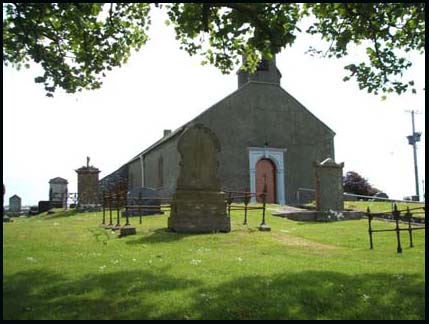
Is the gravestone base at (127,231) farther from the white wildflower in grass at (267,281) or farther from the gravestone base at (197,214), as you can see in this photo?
the white wildflower in grass at (267,281)

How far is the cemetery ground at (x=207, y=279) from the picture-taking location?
549cm

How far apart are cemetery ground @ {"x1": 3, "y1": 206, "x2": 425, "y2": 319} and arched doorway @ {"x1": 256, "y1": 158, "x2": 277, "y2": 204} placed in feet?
60.0

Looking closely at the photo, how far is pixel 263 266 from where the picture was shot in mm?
8273

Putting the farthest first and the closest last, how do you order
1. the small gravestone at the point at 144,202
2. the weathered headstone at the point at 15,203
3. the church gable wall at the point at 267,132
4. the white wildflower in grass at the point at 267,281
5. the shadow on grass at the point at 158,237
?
the weathered headstone at the point at 15,203
the church gable wall at the point at 267,132
the small gravestone at the point at 144,202
the shadow on grass at the point at 158,237
the white wildflower in grass at the point at 267,281

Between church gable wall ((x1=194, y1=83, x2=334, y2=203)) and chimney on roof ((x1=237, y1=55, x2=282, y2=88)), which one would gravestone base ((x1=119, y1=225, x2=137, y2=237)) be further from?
chimney on roof ((x1=237, y1=55, x2=282, y2=88))

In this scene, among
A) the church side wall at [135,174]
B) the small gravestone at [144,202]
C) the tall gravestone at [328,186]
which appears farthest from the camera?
the church side wall at [135,174]

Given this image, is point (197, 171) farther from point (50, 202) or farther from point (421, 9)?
point (50, 202)

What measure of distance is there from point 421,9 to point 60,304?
298 inches

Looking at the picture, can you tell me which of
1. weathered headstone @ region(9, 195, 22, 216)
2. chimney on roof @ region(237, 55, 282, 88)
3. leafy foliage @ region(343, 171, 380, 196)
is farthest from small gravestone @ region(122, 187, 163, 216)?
leafy foliage @ region(343, 171, 380, 196)

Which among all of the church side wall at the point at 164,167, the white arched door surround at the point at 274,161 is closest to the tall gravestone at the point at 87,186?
the church side wall at the point at 164,167

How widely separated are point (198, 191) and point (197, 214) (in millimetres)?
695

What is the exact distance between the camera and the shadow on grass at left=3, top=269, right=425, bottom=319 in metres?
5.36

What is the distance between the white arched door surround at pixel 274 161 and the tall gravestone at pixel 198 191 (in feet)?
51.2
